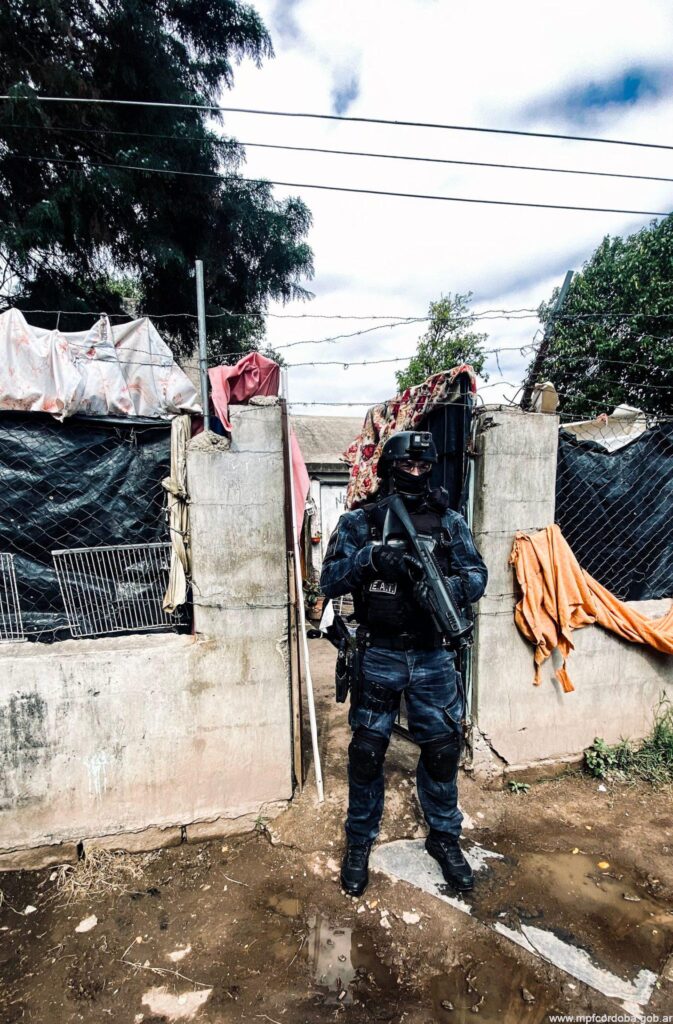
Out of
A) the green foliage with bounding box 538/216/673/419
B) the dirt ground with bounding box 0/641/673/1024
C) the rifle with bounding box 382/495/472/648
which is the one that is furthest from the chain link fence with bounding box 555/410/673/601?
the green foliage with bounding box 538/216/673/419

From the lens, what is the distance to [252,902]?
242cm

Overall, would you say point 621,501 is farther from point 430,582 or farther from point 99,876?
point 99,876

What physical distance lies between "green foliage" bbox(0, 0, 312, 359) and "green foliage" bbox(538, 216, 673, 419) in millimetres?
6801

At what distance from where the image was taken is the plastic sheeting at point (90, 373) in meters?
2.96

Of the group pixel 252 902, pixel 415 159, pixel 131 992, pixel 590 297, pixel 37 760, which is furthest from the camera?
pixel 590 297

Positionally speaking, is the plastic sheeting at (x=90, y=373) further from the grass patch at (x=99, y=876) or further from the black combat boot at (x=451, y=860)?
the black combat boot at (x=451, y=860)

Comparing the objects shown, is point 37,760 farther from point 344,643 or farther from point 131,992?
point 344,643

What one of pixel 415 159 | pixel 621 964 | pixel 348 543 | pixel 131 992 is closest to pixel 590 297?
pixel 415 159

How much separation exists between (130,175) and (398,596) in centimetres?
978

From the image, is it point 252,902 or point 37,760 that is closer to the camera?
point 252,902

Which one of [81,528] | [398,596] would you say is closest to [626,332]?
[398,596]

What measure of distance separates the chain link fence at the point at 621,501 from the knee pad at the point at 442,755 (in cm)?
190

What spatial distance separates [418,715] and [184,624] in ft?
4.93

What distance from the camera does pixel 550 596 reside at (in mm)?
3279
